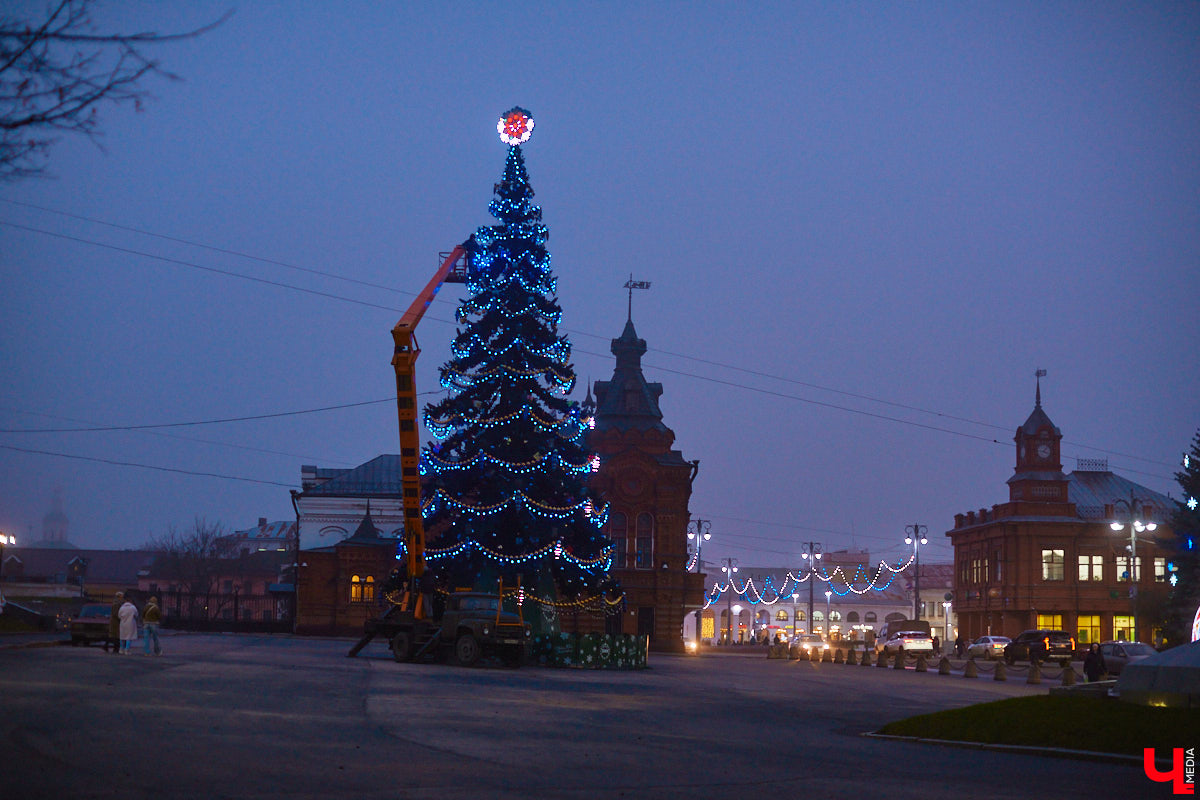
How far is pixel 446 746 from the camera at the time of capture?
13961mm

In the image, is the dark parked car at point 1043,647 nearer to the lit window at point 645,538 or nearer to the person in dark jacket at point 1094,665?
the person in dark jacket at point 1094,665

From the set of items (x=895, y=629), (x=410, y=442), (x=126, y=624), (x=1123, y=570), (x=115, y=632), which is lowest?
(x=895, y=629)

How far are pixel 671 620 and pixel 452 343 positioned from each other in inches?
1164

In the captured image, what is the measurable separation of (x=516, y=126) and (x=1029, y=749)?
115 feet

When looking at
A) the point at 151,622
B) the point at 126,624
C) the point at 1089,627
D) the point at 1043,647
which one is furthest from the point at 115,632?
the point at 1089,627

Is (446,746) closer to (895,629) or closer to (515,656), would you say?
(515,656)

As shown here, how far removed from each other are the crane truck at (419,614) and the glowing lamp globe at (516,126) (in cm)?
1064

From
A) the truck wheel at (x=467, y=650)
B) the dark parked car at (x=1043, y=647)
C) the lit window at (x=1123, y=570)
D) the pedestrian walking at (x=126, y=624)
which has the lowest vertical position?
the dark parked car at (x=1043, y=647)

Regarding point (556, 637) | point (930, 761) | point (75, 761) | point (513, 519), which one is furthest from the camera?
point (513, 519)

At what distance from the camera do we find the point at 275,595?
78938 mm

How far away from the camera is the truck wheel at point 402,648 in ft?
116

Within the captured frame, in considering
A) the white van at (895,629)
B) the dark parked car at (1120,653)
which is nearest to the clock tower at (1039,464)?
the white van at (895,629)

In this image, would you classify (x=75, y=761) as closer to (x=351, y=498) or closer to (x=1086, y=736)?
(x=1086, y=736)

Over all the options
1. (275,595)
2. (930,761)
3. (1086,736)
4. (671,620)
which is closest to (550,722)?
(930,761)
